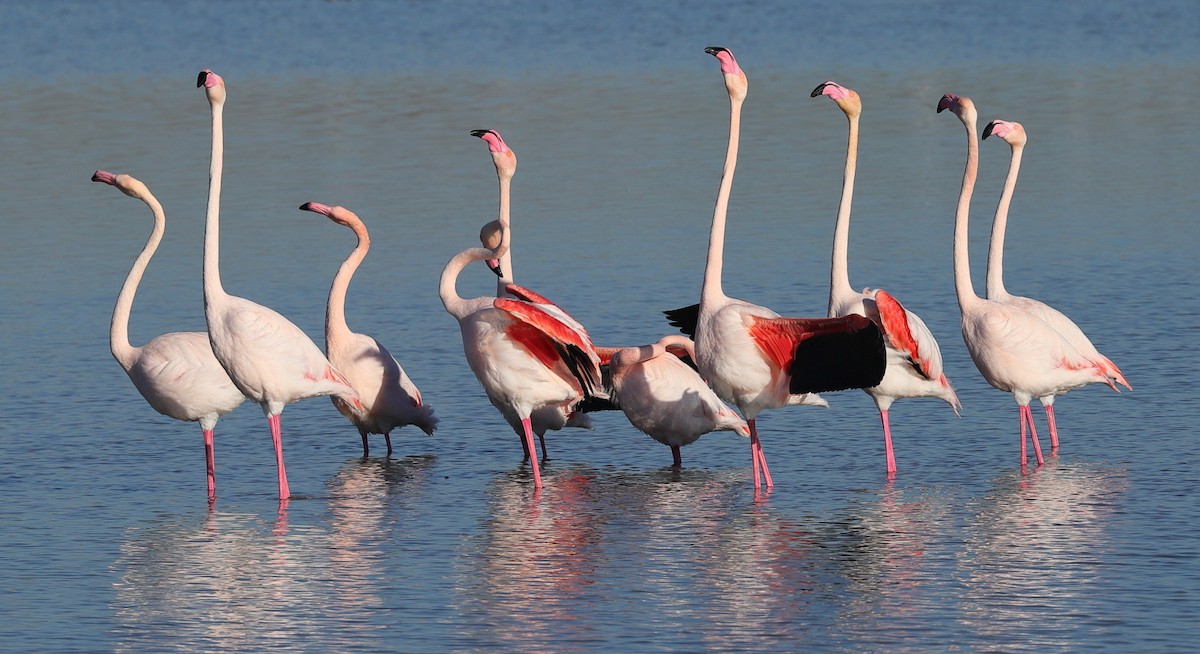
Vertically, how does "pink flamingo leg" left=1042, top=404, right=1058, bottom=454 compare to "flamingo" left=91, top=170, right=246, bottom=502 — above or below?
below

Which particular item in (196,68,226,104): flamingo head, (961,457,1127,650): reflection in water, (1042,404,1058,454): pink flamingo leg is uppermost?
(196,68,226,104): flamingo head

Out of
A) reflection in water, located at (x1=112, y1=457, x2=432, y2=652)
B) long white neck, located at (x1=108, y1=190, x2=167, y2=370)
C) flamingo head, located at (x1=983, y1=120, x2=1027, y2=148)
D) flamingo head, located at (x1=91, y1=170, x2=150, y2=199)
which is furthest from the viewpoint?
flamingo head, located at (x1=983, y1=120, x2=1027, y2=148)

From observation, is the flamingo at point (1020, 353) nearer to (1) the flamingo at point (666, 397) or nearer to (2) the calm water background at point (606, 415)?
(2) the calm water background at point (606, 415)

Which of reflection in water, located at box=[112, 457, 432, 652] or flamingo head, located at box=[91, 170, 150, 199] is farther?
flamingo head, located at box=[91, 170, 150, 199]

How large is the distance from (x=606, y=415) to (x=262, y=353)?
9.73ft

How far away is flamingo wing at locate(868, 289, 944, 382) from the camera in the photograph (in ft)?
29.6

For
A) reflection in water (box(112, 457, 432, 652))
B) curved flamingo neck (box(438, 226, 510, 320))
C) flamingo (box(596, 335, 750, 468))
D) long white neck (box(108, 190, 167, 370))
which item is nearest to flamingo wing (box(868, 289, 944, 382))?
flamingo (box(596, 335, 750, 468))

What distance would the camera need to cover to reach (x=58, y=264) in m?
15.4

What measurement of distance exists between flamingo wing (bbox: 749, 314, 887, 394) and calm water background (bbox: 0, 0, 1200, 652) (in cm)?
64

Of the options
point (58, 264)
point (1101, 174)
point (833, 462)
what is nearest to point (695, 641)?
point (833, 462)

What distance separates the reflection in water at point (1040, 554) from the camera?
7.00 m

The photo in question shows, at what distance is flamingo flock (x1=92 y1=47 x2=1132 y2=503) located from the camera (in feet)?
29.7

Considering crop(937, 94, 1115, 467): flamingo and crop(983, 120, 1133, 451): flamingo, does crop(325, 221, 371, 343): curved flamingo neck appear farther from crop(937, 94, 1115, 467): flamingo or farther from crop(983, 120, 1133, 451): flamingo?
crop(983, 120, 1133, 451): flamingo

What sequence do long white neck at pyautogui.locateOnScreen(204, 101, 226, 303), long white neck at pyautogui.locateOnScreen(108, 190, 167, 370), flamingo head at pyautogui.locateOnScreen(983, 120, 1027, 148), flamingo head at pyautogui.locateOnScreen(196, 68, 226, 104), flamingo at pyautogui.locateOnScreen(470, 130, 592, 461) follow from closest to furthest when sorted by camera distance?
long white neck at pyautogui.locateOnScreen(204, 101, 226, 303) → long white neck at pyautogui.locateOnScreen(108, 190, 167, 370) → flamingo head at pyautogui.locateOnScreen(196, 68, 226, 104) → flamingo head at pyautogui.locateOnScreen(983, 120, 1027, 148) → flamingo at pyautogui.locateOnScreen(470, 130, 592, 461)
